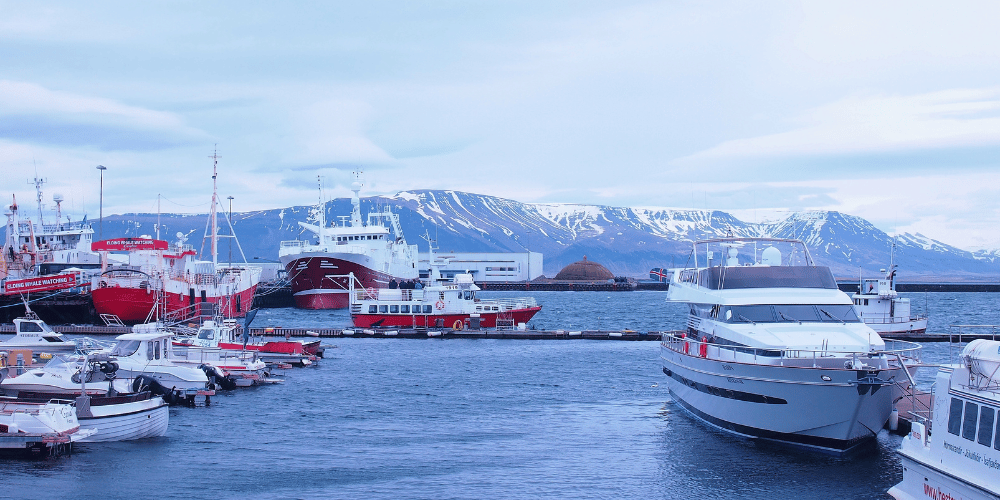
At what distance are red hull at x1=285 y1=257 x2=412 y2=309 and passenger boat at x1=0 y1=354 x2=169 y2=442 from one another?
6283cm

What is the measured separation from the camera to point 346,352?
192 feet

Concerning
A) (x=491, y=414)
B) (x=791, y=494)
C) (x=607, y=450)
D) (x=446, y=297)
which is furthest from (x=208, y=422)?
(x=446, y=297)

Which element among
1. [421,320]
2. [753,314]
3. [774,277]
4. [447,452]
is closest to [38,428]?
[447,452]

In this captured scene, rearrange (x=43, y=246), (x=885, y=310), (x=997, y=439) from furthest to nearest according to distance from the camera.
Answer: (x=43, y=246)
(x=885, y=310)
(x=997, y=439)

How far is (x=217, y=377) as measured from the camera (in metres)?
39.9

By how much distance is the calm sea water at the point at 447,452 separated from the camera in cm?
2364


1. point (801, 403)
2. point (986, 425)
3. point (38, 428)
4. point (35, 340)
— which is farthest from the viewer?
point (35, 340)

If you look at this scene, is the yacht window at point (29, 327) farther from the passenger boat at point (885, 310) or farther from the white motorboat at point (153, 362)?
the passenger boat at point (885, 310)

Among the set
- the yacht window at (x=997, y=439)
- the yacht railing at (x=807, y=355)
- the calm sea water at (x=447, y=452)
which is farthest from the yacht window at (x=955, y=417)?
the calm sea water at (x=447, y=452)

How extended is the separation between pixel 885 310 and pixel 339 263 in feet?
182

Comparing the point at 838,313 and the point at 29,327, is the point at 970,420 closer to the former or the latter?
the point at 838,313

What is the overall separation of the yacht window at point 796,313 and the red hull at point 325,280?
70.3 m

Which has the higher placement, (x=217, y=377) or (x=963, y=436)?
(x=963, y=436)

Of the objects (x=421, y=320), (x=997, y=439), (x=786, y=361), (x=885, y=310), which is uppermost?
(x=786, y=361)
